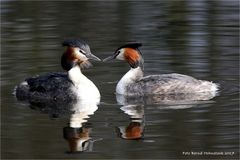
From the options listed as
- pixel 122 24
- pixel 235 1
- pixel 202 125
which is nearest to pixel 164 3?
pixel 235 1

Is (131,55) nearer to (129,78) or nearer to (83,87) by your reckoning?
(129,78)

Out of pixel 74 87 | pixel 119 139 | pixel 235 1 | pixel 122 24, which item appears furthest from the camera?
pixel 235 1

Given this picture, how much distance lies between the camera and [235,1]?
22141mm

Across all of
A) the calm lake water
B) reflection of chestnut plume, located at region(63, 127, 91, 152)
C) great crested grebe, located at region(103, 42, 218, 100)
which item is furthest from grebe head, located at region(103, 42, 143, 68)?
reflection of chestnut plume, located at region(63, 127, 91, 152)

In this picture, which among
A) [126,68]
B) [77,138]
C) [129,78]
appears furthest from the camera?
[126,68]

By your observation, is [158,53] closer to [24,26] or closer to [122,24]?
[122,24]

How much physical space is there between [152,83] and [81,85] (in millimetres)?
1162

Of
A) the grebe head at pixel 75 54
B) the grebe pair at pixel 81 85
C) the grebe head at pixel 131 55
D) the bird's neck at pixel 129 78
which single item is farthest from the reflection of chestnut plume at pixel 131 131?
the grebe head at pixel 131 55

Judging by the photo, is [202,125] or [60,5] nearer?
[202,125]

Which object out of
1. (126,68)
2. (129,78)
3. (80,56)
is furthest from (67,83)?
(126,68)

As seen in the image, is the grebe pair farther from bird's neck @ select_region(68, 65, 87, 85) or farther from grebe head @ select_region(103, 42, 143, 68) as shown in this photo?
grebe head @ select_region(103, 42, 143, 68)

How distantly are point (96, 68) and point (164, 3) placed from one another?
24.8ft

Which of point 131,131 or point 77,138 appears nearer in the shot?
point 77,138

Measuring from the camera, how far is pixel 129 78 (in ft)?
46.1
